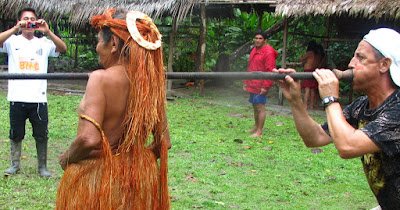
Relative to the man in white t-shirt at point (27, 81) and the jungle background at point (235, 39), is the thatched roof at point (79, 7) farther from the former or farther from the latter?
the man in white t-shirt at point (27, 81)

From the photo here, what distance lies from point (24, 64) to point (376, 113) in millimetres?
3891

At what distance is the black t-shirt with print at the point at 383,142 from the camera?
2.21 metres

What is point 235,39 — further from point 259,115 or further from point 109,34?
point 109,34

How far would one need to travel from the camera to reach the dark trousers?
5.00 m

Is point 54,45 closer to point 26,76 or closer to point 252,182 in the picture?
point 26,76

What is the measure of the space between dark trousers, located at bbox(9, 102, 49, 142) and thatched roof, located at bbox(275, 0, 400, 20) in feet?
22.0

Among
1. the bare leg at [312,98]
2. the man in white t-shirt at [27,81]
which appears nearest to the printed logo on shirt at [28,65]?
the man in white t-shirt at [27,81]

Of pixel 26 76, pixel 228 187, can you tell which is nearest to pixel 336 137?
pixel 26 76

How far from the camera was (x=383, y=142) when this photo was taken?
221 centimetres

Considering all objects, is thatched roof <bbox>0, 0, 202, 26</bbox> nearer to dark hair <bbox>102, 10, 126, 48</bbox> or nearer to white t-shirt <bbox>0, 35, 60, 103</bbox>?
white t-shirt <bbox>0, 35, 60, 103</bbox>

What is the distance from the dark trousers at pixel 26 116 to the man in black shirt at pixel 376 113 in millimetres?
3411

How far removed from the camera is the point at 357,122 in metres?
2.67

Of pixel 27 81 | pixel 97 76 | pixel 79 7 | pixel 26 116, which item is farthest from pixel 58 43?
pixel 79 7

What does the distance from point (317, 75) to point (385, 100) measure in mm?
383
